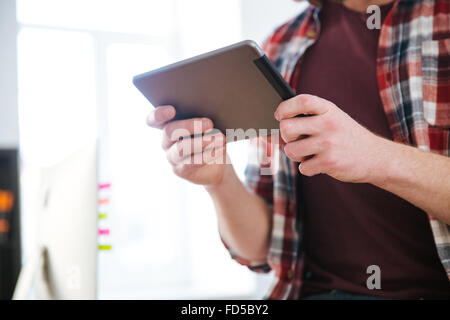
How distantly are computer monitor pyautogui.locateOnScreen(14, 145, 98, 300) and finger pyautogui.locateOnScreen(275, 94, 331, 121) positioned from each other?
0.33 meters

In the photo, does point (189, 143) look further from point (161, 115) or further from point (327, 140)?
point (327, 140)

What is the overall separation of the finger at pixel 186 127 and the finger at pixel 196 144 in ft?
0.04

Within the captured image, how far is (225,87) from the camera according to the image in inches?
20.3

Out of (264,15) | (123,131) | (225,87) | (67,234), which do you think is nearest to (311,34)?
(225,87)

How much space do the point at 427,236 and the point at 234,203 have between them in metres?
0.35

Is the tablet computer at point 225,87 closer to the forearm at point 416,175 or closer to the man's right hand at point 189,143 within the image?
the man's right hand at point 189,143

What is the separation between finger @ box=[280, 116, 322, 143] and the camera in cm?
44

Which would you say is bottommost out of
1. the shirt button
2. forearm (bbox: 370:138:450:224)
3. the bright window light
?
forearm (bbox: 370:138:450:224)

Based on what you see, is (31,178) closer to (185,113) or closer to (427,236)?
(185,113)

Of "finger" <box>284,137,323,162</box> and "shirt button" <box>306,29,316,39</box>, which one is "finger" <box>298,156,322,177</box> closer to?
"finger" <box>284,137,323,162</box>

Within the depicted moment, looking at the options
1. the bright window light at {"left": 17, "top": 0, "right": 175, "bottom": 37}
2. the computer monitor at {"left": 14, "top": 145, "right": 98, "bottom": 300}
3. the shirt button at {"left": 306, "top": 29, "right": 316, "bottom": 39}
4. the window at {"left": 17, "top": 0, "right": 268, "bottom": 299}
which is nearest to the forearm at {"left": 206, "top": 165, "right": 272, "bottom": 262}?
the computer monitor at {"left": 14, "top": 145, "right": 98, "bottom": 300}

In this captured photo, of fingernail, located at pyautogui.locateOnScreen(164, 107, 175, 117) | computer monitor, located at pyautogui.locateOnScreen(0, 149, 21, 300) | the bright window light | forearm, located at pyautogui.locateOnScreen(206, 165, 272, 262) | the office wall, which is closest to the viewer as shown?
fingernail, located at pyautogui.locateOnScreen(164, 107, 175, 117)

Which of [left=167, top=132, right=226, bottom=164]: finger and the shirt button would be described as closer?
[left=167, top=132, right=226, bottom=164]: finger

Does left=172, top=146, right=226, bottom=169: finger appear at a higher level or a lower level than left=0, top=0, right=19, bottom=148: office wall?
lower
